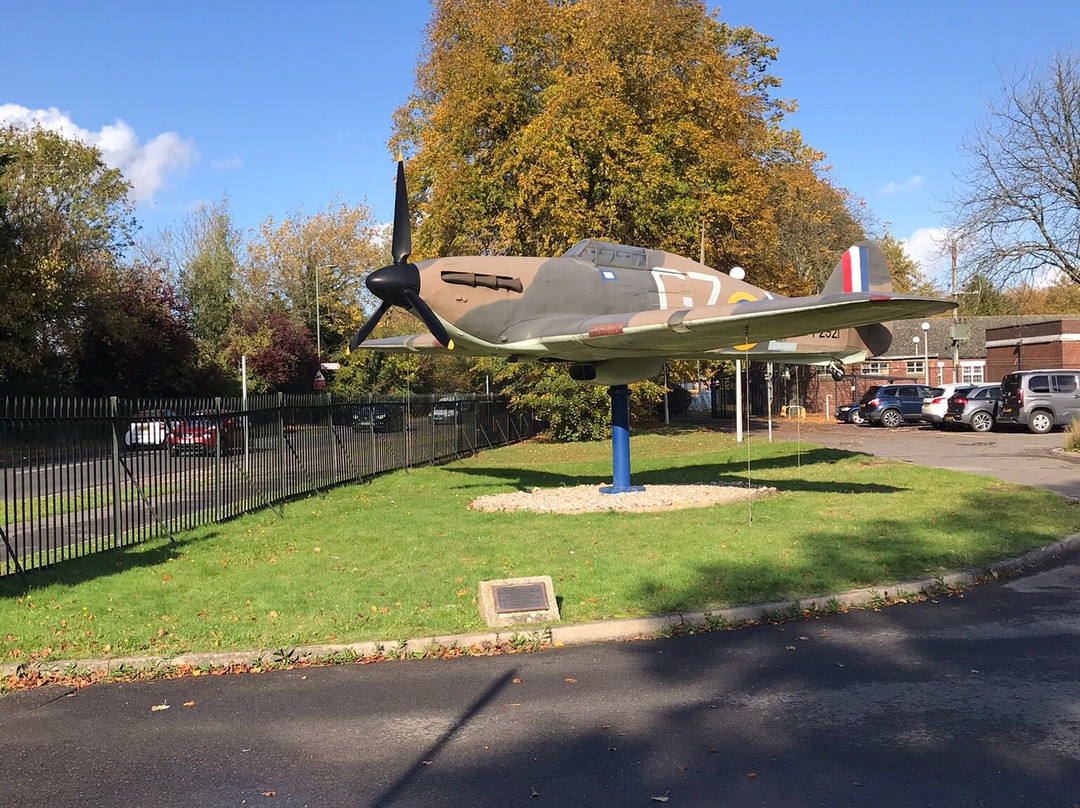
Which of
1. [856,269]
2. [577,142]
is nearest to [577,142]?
[577,142]

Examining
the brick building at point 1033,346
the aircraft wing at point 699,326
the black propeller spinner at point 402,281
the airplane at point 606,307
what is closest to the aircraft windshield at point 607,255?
the airplane at point 606,307

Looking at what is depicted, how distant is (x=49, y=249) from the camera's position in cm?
3816

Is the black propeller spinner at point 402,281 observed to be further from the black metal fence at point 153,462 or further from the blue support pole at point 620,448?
the blue support pole at point 620,448

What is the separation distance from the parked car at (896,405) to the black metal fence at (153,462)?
24.8 metres

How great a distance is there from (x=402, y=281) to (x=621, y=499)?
5104 mm

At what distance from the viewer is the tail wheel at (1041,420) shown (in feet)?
93.5

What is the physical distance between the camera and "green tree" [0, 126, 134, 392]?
30.8m

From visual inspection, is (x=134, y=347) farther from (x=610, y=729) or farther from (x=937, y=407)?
(x=610, y=729)

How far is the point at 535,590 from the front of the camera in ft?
25.3

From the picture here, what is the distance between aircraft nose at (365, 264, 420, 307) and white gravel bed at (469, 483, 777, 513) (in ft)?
12.9

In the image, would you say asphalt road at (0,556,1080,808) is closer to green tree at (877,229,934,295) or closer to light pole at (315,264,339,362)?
light pole at (315,264,339,362)

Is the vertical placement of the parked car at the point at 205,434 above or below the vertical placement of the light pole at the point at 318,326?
below

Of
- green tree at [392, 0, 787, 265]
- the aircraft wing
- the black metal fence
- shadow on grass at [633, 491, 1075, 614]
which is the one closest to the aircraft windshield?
the aircraft wing

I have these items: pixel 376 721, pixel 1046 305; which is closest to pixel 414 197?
pixel 376 721
